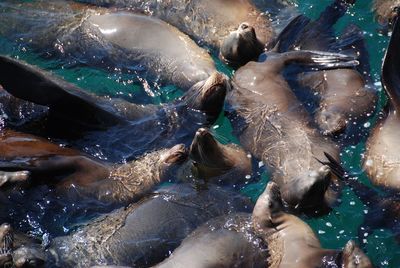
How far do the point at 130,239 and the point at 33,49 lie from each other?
2.97m

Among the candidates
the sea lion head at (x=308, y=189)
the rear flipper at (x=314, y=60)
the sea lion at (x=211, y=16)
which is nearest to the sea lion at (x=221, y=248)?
the sea lion head at (x=308, y=189)

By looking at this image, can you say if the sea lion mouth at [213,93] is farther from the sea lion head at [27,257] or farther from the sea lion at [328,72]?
the sea lion head at [27,257]

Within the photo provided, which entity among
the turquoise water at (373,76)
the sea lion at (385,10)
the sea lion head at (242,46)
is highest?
the sea lion at (385,10)

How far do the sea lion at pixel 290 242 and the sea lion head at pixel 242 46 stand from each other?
74.4 inches

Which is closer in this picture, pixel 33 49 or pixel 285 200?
pixel 285 200

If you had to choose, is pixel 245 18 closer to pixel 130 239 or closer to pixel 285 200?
pixel 285 200

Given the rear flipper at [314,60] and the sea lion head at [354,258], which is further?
the rear flipper at [314,60]

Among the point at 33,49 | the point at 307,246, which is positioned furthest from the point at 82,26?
the point at 307,246

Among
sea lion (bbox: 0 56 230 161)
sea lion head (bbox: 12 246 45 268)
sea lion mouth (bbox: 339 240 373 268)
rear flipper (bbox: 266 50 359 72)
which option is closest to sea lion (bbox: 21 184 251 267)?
sea lion head (bbox: 12 246 45 268)

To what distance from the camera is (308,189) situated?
5918mm

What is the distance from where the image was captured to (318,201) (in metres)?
6.05

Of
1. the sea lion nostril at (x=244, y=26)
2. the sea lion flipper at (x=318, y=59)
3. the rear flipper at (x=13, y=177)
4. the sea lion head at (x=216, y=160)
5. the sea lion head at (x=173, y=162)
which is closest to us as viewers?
the rear flipper at (x=13, y=177)

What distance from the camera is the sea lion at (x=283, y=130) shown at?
6043mm

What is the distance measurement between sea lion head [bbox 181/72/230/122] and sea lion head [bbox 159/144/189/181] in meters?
0.56
